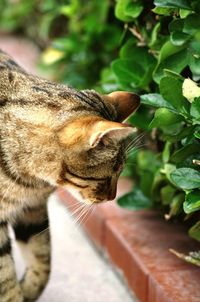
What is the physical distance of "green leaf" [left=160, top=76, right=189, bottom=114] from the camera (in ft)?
8.90

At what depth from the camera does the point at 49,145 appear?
273 cm

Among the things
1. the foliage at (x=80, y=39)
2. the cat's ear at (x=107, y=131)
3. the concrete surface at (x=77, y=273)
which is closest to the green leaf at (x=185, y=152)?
the cat's ear at (x=107, y=131)

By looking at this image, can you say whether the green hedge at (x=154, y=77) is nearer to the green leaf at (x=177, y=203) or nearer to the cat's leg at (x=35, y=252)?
the green leaf at (x=177, y=203)

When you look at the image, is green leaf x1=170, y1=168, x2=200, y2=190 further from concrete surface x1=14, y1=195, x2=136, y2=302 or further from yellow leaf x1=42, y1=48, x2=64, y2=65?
yellow leaf x1=42, y1=48, x2=64, y2=65

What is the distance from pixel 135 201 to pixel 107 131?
1271 millimetres

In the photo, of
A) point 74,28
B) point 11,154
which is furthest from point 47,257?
point 74,28

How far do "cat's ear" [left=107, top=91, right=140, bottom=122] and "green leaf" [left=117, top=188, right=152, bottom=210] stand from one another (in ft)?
2.68

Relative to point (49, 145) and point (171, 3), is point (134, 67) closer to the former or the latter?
point (171, 3)

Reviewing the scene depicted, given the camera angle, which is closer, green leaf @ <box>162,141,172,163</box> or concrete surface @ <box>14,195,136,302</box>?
green leaf @ <box>162,141,172,163</box>

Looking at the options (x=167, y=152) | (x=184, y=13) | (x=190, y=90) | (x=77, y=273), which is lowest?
(x=77, y=273)

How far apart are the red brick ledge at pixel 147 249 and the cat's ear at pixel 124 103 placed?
2.54 feet

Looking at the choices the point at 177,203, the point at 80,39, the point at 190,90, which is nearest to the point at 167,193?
the point at 177,203

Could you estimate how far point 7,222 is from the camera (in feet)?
9.87

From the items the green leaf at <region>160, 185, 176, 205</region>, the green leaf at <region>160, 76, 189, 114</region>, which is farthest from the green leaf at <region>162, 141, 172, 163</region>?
the green leaf at <region>160, 76, 189, 114</region>
